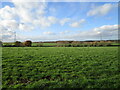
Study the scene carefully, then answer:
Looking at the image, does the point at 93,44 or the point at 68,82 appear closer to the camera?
the point at 68,82

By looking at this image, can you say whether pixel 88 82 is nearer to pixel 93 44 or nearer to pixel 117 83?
pixel 117 83

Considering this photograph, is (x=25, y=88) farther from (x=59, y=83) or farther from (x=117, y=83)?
(x=117, y=83)

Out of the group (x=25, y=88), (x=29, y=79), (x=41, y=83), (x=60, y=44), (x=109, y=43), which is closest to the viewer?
(x=25, y=88)

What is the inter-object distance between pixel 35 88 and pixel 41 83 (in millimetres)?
389

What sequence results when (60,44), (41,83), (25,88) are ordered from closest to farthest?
(25,88), (41,83), (60,44)

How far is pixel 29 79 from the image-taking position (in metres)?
4.62

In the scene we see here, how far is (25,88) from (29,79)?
89 cm

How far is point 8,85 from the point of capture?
3982 mm

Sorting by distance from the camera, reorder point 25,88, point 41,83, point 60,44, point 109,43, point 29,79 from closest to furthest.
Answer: point 25,88 < point 41,83 < point 29,79 < point 60,44 < point 109,43

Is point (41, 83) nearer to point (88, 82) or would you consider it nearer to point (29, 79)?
point (29, 79)

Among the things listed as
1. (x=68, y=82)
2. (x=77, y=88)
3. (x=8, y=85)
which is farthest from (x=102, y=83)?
(x=8, y=85)

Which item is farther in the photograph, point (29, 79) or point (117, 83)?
point (29, 79)

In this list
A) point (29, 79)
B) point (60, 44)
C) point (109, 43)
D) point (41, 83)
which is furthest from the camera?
point (109, 43)

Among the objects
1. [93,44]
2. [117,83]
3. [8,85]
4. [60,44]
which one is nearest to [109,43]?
[93,44]
